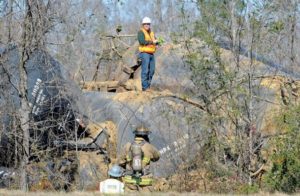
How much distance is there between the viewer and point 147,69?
14.3m

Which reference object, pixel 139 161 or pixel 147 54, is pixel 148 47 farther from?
pixel 139 161

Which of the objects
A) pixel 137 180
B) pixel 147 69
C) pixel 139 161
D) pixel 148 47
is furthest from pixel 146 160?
pixel 148 47

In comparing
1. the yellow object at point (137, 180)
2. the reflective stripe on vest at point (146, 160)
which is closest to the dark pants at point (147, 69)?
the reflective stripe on vest at point (146, 160)

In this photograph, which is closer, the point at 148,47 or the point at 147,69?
the point at 147,69

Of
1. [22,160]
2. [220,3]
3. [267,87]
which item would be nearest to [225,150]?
[267,87]

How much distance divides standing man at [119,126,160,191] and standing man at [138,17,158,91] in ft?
8.34

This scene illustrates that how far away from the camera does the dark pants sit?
14310mm

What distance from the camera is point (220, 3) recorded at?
11.7 m

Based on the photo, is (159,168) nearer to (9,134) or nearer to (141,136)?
(141,136)

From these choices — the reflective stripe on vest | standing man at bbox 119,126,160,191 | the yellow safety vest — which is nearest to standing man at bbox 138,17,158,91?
the yellow safety vest

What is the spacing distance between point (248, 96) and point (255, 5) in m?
1.56

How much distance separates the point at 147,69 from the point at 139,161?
10.8 ft

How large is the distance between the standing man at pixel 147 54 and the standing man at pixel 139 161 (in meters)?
2.54

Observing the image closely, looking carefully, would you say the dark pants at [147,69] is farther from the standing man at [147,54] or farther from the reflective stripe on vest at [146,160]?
the reflective stripe on vest at [146,160]
